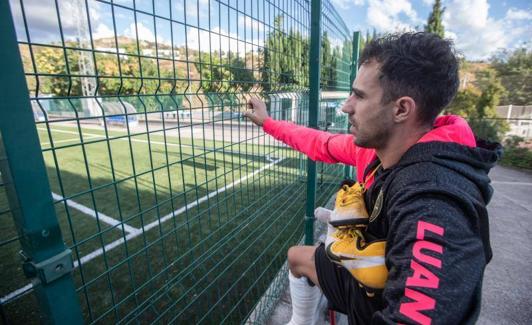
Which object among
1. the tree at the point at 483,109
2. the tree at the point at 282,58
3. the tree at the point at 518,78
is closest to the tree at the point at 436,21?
the tree at the point at 518,78

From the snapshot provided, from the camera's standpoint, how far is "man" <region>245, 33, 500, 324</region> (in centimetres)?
83

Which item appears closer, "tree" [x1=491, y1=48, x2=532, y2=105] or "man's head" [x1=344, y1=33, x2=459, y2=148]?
"man's head" [x1=344, y1=33, x2=459, y2=148]

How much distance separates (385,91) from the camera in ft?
4.05

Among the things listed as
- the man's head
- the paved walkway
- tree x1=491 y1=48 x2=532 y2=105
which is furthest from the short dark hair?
tree x1=491 y1=48 x2=532 y2=105

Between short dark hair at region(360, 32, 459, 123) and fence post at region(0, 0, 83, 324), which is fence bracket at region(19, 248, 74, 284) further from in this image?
short dark hair at region(360, 32, 459, 123)

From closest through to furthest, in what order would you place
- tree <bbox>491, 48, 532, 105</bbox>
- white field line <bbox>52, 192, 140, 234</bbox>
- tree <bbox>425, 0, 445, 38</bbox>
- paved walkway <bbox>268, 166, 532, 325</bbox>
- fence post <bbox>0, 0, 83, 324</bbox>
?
1. fence post <bbox>0, 0, 83, 324</bbox>
2. paved walkway <bbox>268, 166, 532, 325</bbox>
3. white field line <bbox>52, 192, 140, 234</bbox>
4. tree <bbox>491, 48, 532, 105</bbox>
5. tree <bbox>425, 0, 445, 38</bbox>

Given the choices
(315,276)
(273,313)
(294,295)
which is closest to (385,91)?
(315,276)

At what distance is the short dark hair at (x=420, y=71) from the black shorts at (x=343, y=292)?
849 mm

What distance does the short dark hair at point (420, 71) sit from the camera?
1200 mm

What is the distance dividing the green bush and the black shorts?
10350mm

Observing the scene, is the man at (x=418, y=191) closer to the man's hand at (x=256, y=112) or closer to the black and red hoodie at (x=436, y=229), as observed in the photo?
the black and red hoodie at (x=436, y=229)

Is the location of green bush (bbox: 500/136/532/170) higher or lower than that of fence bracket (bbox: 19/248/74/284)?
lower

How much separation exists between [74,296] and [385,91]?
4.58 ft

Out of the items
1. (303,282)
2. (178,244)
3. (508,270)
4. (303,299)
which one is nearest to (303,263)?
(303,282)
